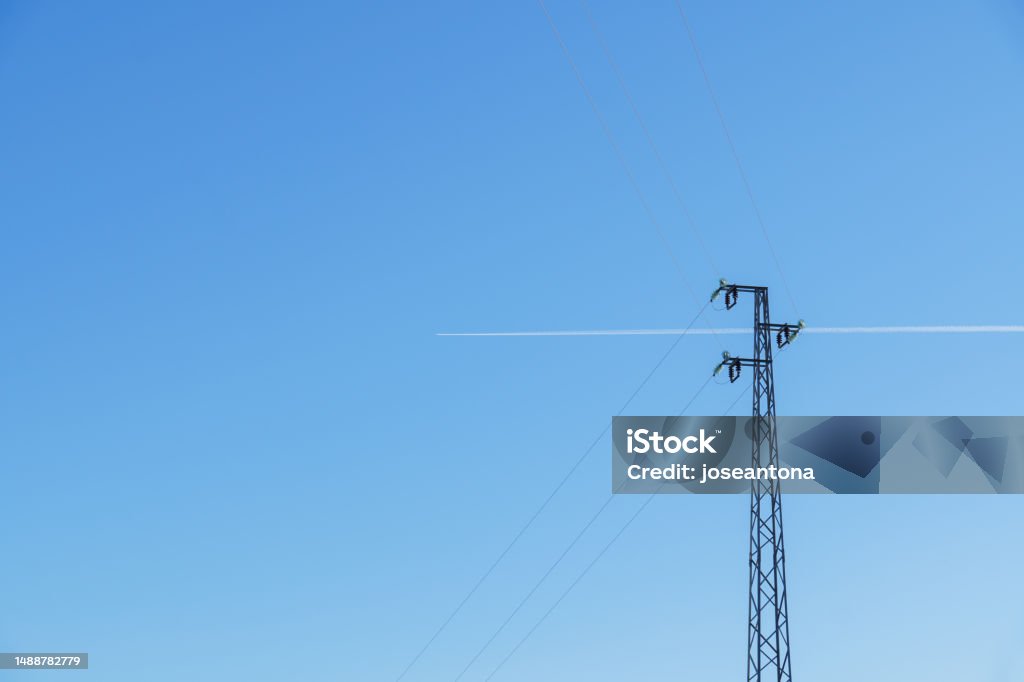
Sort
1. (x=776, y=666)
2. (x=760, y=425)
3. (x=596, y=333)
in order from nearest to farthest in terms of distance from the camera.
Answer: (x=776, y=666), (x=760, y=425), (x=596, y=333)

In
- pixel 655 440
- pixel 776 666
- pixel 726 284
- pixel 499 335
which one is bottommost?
pixel 776 666

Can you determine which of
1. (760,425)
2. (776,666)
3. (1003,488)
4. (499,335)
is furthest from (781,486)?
(499,335)

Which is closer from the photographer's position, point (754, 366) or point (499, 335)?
point (754, 366)

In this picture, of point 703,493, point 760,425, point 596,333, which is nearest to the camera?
point 760,425

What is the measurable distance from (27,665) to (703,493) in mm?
37665

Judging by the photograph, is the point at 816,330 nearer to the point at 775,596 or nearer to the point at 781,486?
the point at 781,486

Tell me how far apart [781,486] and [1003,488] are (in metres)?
15.0

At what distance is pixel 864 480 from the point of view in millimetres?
52438

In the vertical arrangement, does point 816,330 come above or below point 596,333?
below

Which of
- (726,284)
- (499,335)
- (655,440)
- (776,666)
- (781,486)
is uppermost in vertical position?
(499,335)

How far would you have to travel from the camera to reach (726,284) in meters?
46.8

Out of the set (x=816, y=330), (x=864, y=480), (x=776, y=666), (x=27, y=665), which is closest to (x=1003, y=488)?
(x=864, y=480)

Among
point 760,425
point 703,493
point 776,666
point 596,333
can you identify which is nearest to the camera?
point 776,666

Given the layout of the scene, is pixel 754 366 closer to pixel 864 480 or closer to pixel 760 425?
pixel 760 425
